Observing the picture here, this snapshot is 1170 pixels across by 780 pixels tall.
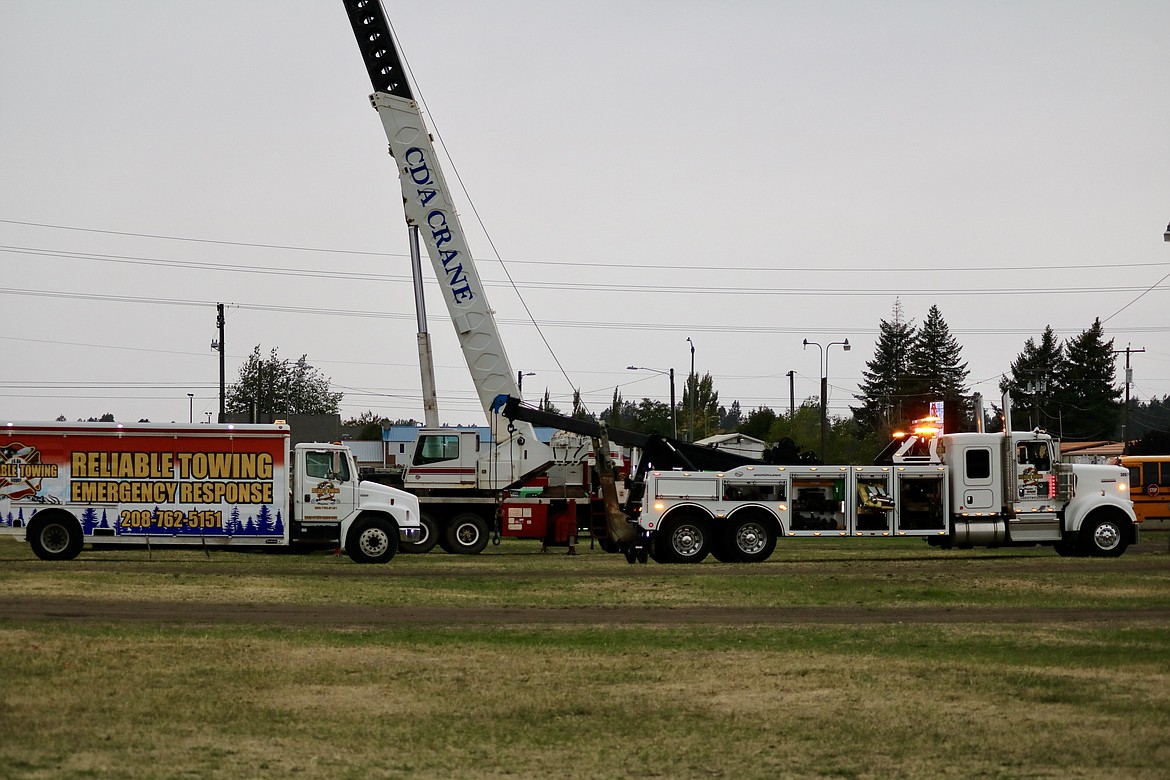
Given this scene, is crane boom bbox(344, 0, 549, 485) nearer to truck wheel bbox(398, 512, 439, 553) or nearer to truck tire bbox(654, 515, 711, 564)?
truck wheel bbox(398, 512, 439, 553)

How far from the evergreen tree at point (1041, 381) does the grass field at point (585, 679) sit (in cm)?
9032

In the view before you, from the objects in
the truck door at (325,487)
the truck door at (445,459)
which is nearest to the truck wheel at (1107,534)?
the truck door at (445,459)

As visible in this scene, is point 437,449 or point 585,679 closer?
point 585,679

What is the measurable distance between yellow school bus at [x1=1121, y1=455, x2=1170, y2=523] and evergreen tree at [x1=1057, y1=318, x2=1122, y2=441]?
67961mm

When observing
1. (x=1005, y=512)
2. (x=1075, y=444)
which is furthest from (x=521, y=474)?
(x=1075, y=444)

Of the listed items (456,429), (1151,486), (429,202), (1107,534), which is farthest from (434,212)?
(1151,486)

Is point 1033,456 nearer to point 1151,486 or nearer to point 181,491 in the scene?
point 1151,486

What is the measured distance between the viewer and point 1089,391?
11338 centimetres

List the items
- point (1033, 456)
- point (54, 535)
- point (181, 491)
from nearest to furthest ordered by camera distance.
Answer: point (54, 535) → point (181, 491) → point (1033, 456)

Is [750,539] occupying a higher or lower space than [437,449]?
lower

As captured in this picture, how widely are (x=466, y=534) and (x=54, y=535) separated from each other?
33.7 ft

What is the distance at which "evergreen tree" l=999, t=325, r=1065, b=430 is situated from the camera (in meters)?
110

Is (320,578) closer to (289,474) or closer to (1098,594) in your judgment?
(289,474)

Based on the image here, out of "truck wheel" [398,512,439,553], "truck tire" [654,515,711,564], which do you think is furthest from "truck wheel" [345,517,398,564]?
"truck tire" [654,515,711,564]
